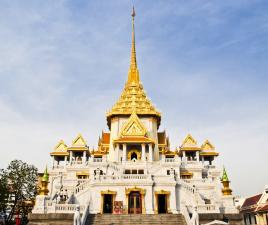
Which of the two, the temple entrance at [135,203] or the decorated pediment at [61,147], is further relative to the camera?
the decorated pediment at [61,147]

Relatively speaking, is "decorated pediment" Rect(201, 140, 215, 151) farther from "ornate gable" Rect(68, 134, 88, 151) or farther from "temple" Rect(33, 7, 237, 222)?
"ornate gable" Rect(68, 134, 88, 151)

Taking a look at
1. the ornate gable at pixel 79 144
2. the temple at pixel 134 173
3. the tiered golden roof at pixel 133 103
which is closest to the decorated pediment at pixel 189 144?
the temple at pixel 134 173

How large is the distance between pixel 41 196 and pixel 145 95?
28513mm

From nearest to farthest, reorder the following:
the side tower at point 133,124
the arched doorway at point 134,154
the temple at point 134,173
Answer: the temple at point 134,173 < the side tower at point 133,124 < the arched doorway at point 134,154

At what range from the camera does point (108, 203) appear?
105ft

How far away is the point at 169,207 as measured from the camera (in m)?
31.5

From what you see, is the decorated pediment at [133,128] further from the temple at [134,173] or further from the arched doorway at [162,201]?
the arched doorway at [162,201]

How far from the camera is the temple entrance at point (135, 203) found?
31500 millimetres

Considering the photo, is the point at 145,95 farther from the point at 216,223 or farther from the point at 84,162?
the point at 216,223

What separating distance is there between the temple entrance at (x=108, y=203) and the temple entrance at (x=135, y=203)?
178cm

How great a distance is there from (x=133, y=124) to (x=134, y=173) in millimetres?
8490

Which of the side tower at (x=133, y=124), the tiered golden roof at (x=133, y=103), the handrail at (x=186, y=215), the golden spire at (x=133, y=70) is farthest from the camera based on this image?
the golden spire at (x=133, y=70)

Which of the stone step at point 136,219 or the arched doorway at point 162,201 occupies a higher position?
the arched doorway at point 162,201

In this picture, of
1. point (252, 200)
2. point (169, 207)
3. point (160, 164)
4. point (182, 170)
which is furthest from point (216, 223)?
point (252, 200)
